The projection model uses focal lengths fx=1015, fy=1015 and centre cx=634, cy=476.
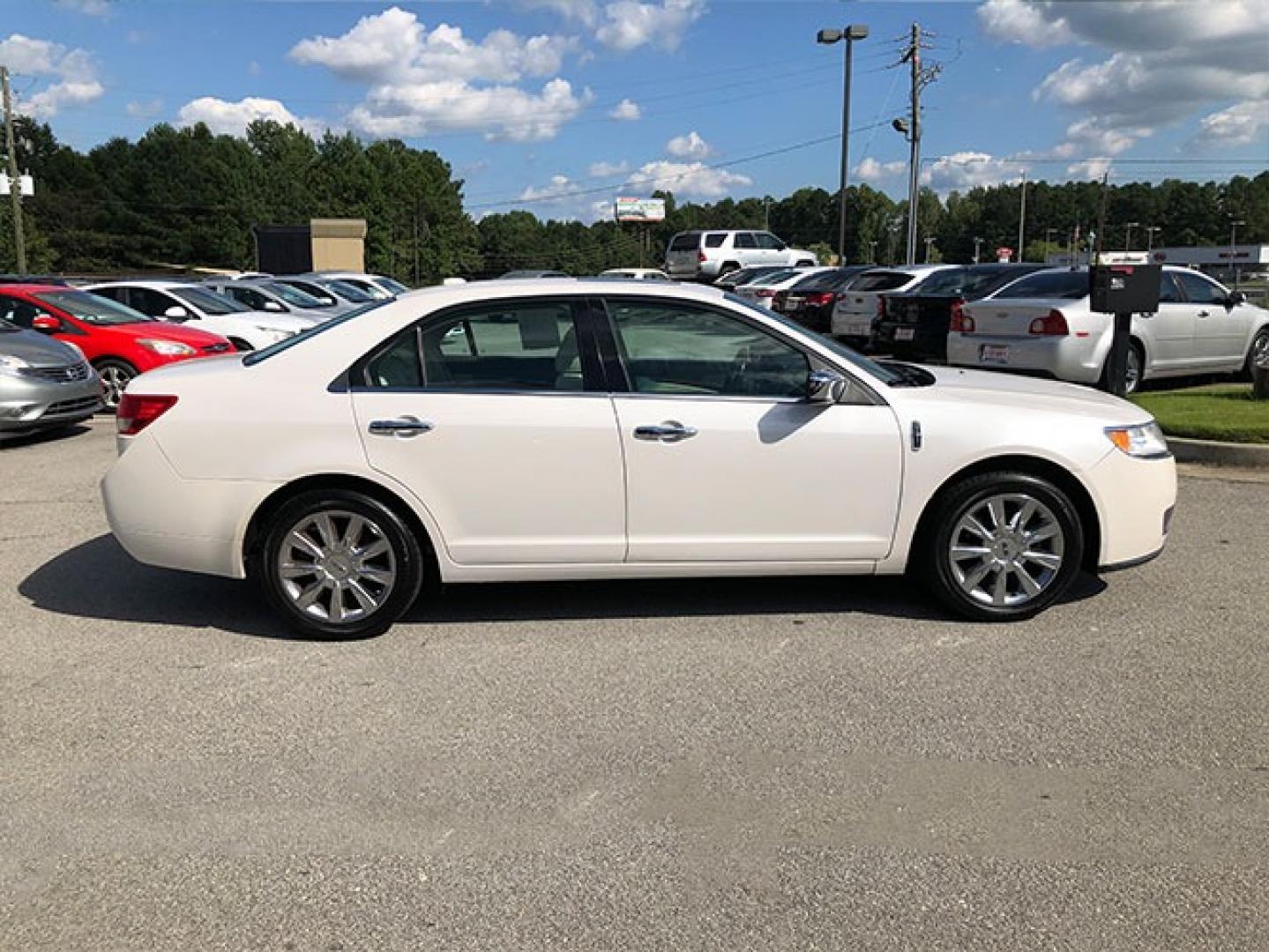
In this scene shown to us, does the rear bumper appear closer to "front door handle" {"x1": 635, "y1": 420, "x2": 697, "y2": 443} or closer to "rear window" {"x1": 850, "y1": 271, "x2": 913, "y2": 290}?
"rear window" {"x1": 850, "y1": 271, "x2": 913, "y2": 290}

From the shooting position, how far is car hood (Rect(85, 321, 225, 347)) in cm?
1178

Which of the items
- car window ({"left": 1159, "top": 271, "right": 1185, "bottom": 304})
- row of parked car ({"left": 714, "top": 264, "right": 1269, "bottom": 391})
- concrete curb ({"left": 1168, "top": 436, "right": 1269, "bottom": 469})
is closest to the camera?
concrete curb ({"left": 1168, "top": 436, "right": 1269, "bottom": 469})


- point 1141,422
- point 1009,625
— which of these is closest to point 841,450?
point 1009,625

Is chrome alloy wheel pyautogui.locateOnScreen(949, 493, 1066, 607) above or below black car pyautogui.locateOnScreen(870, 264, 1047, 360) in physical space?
below

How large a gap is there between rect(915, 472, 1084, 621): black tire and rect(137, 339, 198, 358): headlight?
979 centimetres

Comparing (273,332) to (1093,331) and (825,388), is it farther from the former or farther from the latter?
(825,388)

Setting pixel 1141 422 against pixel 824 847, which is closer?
pixel 824 847

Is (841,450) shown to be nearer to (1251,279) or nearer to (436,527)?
(436,527)

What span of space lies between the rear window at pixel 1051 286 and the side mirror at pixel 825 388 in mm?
7060

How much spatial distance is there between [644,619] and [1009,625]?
1735mm

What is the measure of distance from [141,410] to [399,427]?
1227mm

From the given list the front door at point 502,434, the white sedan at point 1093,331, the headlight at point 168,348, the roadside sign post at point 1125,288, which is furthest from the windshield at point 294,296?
the front door at point 502,434

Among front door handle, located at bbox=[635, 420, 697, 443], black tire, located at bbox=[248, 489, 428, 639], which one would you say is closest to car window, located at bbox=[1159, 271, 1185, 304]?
front door handle, located at bbox=[635, 420, 697, 443]

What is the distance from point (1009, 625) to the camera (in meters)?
4.81
